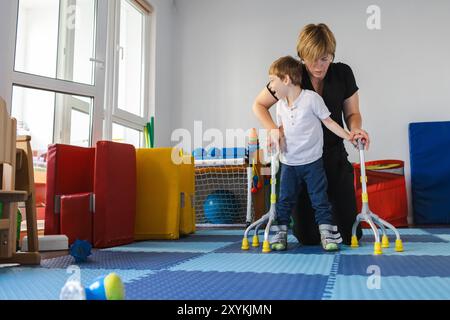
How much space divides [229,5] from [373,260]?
3.73 meters

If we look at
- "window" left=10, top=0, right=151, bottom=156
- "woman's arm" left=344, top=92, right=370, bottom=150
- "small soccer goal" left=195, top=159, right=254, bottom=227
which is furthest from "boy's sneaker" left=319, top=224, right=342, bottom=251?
"window" left=10, top=0, right=151, bottom=156

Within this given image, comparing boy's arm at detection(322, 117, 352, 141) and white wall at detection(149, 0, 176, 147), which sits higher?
white wall at detection(149, 0, 176, 147)

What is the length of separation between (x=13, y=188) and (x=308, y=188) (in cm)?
134

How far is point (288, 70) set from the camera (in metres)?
2.09

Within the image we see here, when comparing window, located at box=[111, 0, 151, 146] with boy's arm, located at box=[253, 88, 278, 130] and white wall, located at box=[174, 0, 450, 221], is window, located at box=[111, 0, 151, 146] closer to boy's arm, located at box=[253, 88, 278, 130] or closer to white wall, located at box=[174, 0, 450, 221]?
white wall, located at box=[174, 0, 450, 221]

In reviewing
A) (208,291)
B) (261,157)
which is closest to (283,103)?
(208,291)

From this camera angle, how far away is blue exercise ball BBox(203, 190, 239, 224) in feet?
13.0

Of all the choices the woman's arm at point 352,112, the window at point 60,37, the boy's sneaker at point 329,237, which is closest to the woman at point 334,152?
the woman's arm at point 352,112

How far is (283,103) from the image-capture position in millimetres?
2113

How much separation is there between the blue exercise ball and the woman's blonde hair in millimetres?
2141

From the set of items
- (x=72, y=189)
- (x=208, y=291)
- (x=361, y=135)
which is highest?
(x=361, y=135)

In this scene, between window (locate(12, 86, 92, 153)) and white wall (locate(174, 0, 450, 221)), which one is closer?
window (locate(12, 86, 92, 153))

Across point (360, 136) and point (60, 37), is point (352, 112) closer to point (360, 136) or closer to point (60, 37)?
point (360, 136)
